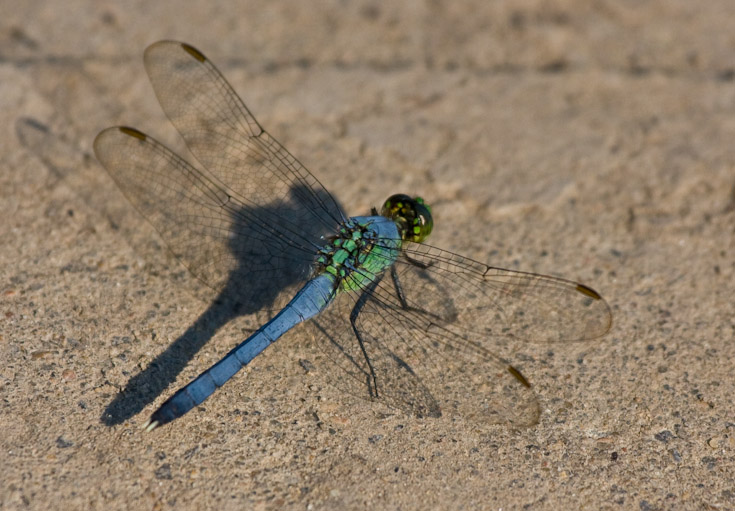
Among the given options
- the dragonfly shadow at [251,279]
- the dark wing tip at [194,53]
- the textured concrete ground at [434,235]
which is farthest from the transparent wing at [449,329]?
the dark wing tip at [194,53]

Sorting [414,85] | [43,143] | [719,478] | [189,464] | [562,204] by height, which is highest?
[414,85]

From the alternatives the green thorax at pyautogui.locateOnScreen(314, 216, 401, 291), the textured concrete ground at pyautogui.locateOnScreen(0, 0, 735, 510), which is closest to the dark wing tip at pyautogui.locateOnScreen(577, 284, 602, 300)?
the textured concrete ground at pyautogui.locateOnScreen(0, 0, 735, 510)

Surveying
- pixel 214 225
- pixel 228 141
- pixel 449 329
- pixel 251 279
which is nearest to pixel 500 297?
pixel 449 329

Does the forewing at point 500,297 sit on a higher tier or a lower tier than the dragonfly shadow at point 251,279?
higher

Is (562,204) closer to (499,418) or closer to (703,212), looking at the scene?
(703,212)

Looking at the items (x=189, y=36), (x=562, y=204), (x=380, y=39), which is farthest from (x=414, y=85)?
(x=189, y=36)

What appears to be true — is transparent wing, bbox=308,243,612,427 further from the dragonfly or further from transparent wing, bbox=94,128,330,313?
transparent wing, bbox=94,128,330,313

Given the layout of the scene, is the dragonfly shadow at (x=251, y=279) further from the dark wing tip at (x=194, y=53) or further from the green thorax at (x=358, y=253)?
the dark wing tip at (x=194, y=53)

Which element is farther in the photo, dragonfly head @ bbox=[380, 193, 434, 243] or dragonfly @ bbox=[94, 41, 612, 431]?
dragonfly head @ bbox=[380, 193, 434, 243]
